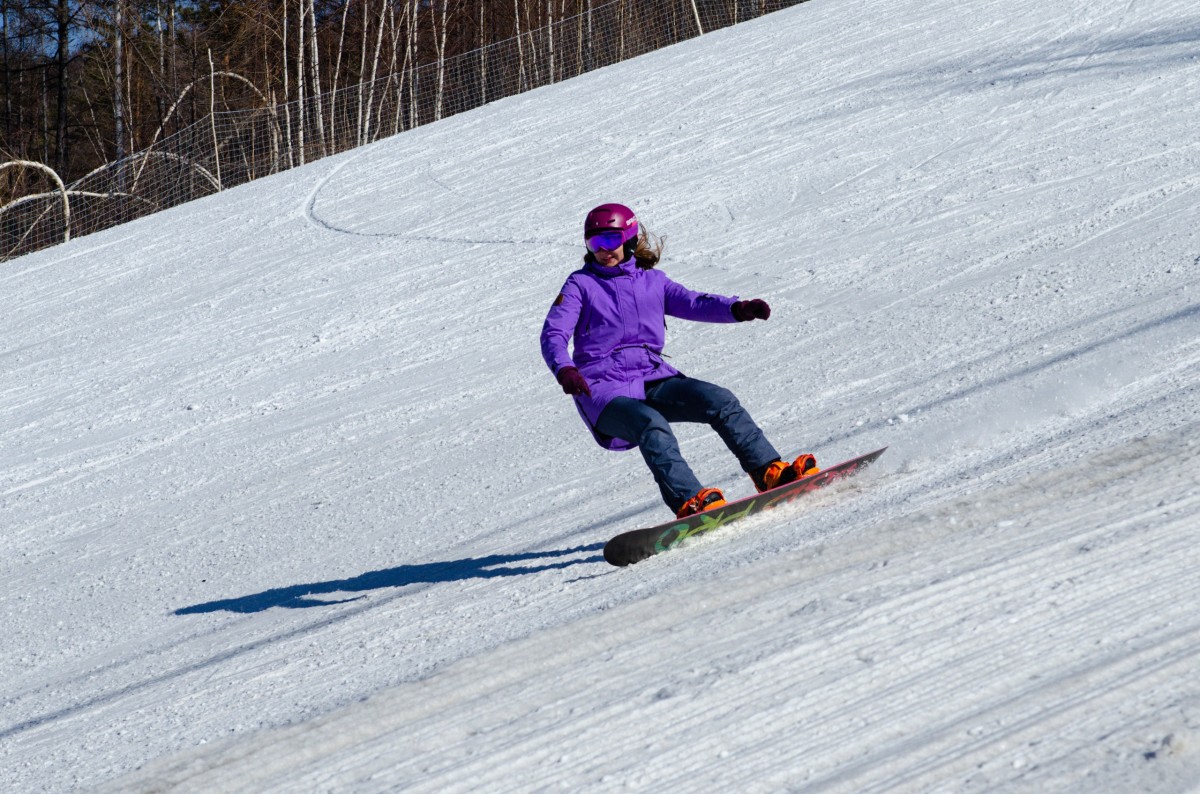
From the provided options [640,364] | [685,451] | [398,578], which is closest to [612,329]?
[640,364]

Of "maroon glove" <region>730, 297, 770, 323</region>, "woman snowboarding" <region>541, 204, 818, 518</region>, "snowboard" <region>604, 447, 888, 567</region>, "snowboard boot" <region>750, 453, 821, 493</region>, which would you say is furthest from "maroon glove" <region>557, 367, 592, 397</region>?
"snowboard boot" <region>750, 453, 821, 493</region>

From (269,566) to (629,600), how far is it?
9.11ft

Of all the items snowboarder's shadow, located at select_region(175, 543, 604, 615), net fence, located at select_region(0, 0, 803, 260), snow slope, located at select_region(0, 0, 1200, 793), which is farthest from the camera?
net fence, located at select_region(0, 0, 803, 260)

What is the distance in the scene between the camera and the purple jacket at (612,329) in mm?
5172

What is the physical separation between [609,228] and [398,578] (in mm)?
1758

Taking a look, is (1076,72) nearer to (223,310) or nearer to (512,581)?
(223,310)

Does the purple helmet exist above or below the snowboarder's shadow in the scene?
above

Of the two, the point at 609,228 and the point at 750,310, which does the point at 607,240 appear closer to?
the point at 609,228

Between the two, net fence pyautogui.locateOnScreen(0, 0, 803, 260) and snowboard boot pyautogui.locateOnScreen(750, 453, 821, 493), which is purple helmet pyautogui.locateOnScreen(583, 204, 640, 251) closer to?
snowboard boot pyautogui.locateOnScreen(750, 453, 821, 493)

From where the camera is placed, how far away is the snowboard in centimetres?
488

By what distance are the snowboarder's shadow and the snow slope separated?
3cm

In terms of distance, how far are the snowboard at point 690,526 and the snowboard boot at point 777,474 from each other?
0.03 meters

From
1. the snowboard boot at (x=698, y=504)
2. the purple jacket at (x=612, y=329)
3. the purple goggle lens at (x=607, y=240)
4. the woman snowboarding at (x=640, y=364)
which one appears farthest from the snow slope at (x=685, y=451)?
the purple goggle lens at (x=607, y=240)

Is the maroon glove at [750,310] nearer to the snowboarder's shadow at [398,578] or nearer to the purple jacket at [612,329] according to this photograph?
the purple jacket at [612,329]
